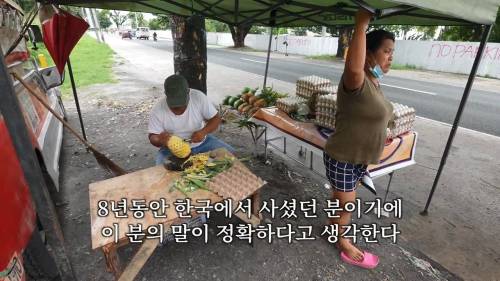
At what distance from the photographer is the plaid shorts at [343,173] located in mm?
2361

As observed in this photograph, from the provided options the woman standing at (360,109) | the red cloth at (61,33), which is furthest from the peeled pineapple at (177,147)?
the red cloth at (61,33)

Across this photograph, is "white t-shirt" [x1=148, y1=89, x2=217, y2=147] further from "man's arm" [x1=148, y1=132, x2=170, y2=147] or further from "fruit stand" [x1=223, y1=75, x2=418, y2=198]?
"fruit stand" [x1=223, y1=75, x2=418, y2=198]

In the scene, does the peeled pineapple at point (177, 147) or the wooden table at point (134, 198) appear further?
the peeled pineapple at point (177, 147)

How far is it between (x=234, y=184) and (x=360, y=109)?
111 cm

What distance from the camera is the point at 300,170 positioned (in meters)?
4.20

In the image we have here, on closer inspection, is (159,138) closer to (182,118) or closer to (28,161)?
(182,118)

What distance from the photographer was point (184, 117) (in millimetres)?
3072

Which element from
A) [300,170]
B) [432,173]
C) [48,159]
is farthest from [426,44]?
[48,159]

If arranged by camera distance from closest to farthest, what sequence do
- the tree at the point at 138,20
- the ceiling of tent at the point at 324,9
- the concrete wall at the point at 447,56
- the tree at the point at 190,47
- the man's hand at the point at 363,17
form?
the man's hand at the point at 363,17
the ceiling of tent at the point at 324,9
the tree at the point at 190,47
the concrete wall at the point at 447,56
the tree at the point at 138,20

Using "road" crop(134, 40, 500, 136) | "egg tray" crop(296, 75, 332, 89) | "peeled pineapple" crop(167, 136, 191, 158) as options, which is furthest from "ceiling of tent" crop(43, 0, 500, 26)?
"road" crop(134, 40, 500, 136)

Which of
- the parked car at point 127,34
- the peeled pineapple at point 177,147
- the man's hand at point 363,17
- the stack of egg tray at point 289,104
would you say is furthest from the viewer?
the parked car at point 127,34

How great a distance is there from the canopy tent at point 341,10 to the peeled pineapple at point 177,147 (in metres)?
1.63

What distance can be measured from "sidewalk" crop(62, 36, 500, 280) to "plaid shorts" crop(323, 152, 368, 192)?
0.70 metres

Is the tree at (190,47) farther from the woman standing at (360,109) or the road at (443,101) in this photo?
the road at (443,101)
